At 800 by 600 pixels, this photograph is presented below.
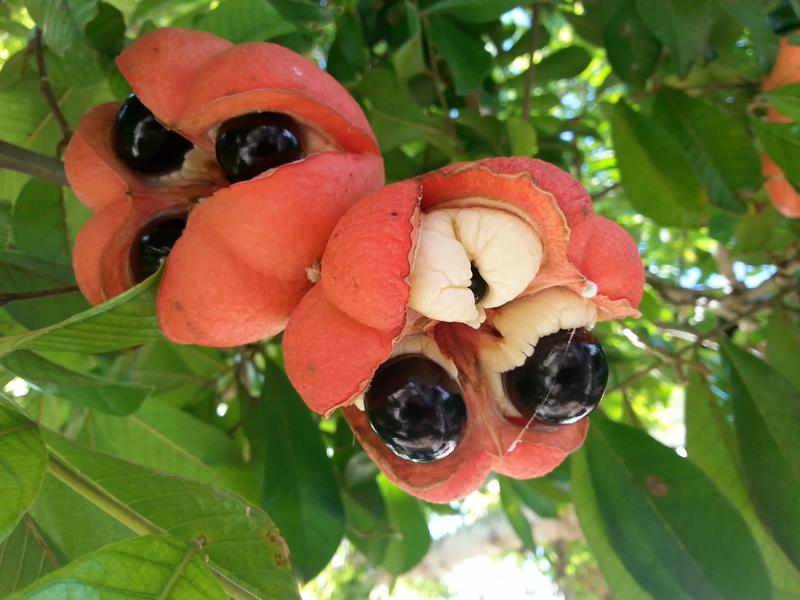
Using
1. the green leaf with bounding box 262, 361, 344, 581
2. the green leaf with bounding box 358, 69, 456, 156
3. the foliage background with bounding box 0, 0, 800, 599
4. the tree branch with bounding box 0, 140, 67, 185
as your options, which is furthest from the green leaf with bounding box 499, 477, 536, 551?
the tree branch with bounding box 0, 140, 67, 185

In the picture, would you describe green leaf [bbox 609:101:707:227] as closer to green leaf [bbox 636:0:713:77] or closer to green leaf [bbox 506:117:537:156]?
green leaf [bbox 636:0:713:77]

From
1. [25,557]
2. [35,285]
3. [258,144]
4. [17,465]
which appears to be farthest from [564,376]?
[35,285]

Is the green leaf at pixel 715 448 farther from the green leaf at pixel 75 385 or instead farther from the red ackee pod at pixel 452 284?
the green leaf at pixel 75 385

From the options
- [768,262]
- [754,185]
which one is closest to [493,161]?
[754,185]

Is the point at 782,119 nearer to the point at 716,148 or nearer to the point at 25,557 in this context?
the point at 716,148

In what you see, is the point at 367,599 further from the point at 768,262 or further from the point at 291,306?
the point at 291,306

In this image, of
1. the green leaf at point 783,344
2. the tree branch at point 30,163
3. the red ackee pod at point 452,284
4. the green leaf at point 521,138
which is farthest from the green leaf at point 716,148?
the tree branch at point 30,163
